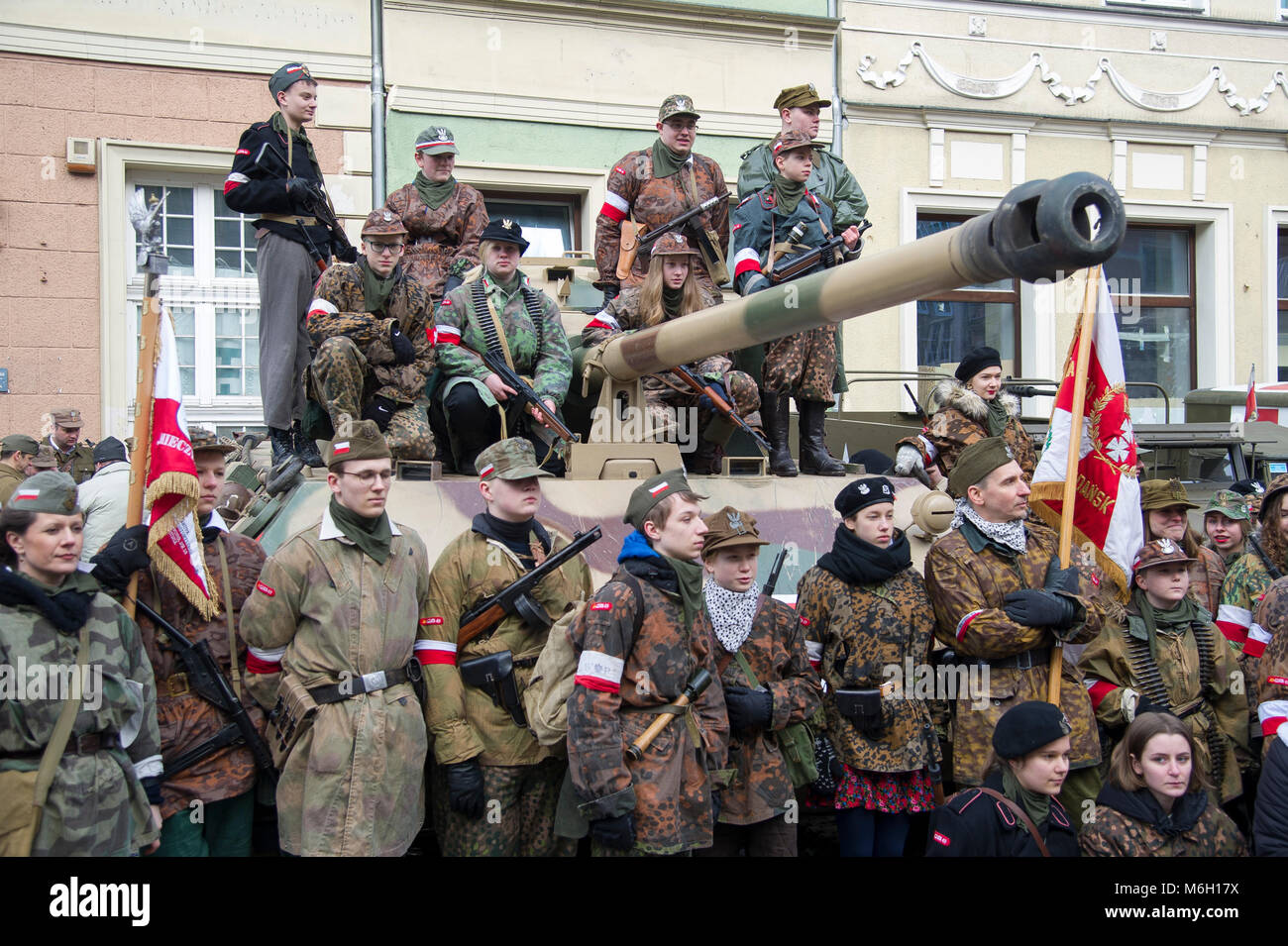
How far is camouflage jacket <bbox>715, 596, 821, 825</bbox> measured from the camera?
4891 millimetres

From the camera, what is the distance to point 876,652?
5.06 meters

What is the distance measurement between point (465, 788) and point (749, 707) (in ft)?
3.45

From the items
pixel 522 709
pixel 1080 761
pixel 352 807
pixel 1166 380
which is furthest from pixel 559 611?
pixel 1166 380

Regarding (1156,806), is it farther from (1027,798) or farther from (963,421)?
(963,421)

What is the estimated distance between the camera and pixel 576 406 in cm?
→ 727

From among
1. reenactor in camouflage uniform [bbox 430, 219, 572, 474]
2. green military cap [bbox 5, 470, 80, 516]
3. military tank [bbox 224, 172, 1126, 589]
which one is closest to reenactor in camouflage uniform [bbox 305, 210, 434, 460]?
reenactor in camouflage uniform [bbox 430, 219, 572, 474]

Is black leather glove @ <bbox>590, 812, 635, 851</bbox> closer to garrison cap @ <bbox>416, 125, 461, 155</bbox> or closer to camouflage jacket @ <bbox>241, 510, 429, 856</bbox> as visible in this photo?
camouflage jacket @ <bbox>241, 510, 429, 856</bbox>

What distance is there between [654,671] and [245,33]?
9943 millimetres

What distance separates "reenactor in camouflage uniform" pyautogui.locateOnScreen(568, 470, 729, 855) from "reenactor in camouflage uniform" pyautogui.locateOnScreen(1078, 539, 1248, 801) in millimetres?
1709

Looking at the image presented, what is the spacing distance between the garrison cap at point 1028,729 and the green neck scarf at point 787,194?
3935 millimetres

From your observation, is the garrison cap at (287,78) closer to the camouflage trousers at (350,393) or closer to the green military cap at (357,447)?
the camouflage trousers at (350,393)

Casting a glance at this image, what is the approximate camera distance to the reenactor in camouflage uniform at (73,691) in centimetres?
403

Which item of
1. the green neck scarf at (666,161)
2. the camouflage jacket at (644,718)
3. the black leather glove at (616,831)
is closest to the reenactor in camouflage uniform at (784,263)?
the green neck scarf at (666,161)

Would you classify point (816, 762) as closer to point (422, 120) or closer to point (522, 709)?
point (522, 709)
